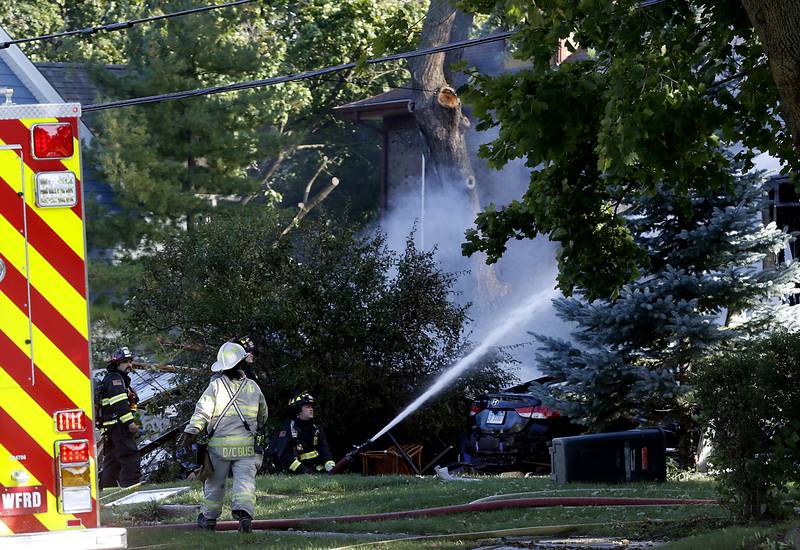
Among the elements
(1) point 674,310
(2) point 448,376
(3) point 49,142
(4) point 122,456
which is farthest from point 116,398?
(3) point 49,142

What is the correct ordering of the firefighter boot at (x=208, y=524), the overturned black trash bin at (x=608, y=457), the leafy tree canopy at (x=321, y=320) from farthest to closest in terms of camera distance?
the leafy tree canopy at (x=321, y=320) → the overturned black trash bin at (x=608, y=457) → the firefighter boot at (x=208, y=524)

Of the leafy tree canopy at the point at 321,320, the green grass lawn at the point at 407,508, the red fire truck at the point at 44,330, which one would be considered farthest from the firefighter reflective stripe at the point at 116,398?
the red fire truck at the point at 44,330

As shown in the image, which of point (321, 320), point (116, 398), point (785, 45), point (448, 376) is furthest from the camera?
point (448, 376)

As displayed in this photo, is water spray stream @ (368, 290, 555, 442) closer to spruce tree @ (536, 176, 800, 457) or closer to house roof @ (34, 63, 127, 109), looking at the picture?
spruce tree @ (536, 176, 800, 457)

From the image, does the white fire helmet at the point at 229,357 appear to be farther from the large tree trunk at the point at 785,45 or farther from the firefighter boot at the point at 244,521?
the large tree trunk at the point at 785,45

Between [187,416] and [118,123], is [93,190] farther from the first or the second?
[187,416]

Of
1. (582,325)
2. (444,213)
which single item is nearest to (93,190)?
(444,213)

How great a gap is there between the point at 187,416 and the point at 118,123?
990 cm

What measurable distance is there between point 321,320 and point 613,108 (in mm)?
8829

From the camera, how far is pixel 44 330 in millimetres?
6160

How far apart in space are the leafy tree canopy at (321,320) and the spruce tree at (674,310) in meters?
2.33

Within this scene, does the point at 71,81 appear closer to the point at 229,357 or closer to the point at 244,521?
the point at 229,357

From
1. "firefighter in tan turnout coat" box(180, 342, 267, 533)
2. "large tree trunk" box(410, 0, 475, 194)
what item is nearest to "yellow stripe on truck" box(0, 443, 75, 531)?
"firefighter in tan turnout coat" box(180, 342, 267, 533)

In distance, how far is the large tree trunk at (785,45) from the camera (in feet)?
22.1
